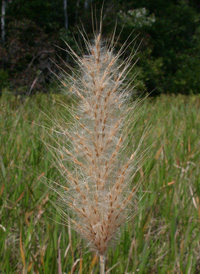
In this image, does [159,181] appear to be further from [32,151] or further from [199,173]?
[32,151]

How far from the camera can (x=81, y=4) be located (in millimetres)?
13711

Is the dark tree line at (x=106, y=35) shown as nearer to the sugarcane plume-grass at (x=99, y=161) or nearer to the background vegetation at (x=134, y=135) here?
the background vegetation at (x=134, y=135)

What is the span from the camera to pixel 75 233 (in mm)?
1296

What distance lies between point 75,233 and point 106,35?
26.4 feet

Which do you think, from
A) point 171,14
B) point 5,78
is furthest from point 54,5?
point 171,14

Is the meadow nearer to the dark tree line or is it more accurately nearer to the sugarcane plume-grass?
the sugarcane plume-grass

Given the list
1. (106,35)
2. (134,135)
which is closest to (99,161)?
(134,135)

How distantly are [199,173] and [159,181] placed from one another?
23cm

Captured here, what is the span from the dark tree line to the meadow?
223 inches

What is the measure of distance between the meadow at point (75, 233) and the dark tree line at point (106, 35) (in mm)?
5667

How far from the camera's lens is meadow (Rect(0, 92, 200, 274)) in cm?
112

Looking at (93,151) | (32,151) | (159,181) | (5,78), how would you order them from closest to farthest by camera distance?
1. (93,151)
2. (159,181)
3. (32,151)
4. (5,78)

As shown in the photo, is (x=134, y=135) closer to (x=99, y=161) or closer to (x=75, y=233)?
(x=75, y=233)

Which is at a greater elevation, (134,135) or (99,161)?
(99,161)
